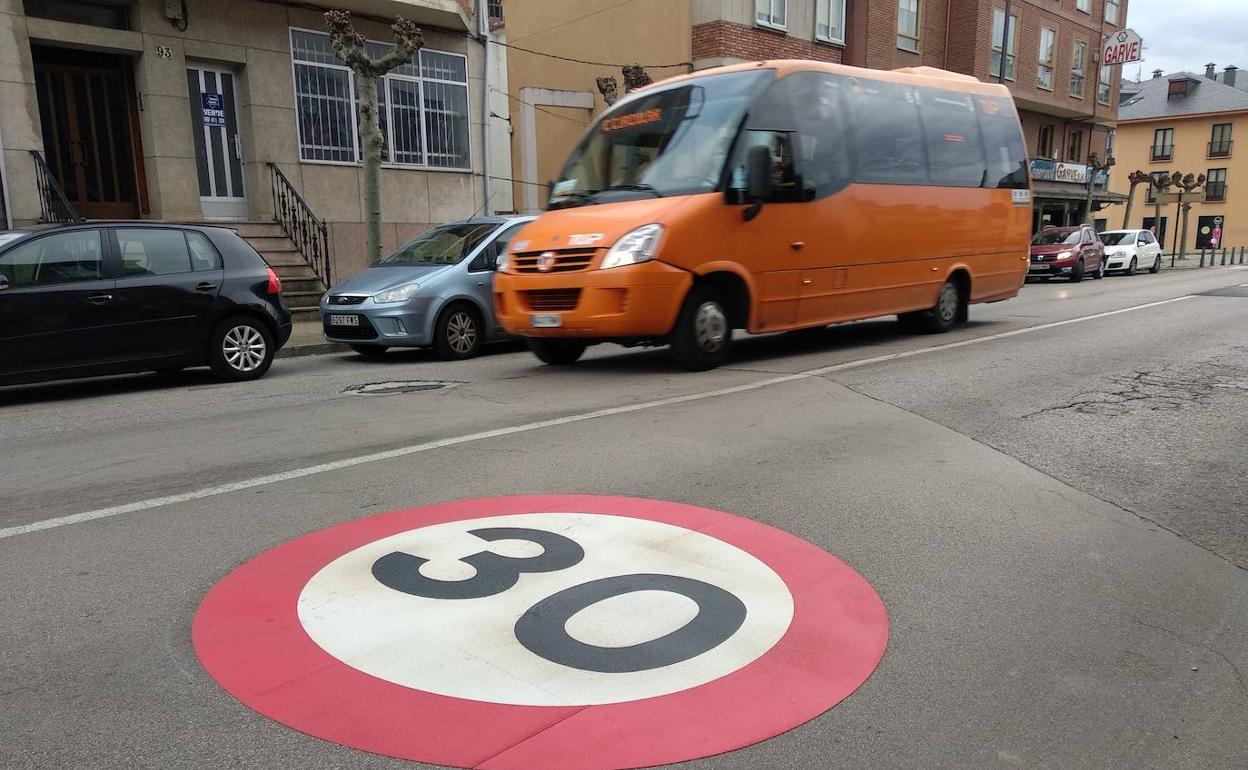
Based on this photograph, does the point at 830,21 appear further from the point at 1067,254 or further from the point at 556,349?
the point at 556,349

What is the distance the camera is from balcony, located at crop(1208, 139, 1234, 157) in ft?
203

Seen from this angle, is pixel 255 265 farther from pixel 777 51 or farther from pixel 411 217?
pixel 777 51

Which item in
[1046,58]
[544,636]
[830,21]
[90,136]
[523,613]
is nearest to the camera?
[544,636]

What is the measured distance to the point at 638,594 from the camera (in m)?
3.57

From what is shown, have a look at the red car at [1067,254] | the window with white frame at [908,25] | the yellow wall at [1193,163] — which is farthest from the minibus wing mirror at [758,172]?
the yellow wall at [1193,163]

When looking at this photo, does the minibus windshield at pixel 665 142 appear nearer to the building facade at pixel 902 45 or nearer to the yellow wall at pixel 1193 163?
the building facade at pixel 902 45

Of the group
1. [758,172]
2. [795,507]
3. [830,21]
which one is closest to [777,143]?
[758,172]

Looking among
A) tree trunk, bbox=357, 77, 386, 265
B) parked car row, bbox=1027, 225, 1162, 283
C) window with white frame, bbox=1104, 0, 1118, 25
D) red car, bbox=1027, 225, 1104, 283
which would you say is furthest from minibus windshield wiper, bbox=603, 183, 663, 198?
window with white frame, bbox=1104, 0, 1118, 25

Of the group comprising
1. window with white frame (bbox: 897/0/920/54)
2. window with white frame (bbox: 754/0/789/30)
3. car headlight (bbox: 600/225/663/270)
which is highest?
window with white frame (bbox: 897/0/920/54)

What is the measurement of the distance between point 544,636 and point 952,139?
11072 mm

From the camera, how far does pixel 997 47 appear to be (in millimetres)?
33625

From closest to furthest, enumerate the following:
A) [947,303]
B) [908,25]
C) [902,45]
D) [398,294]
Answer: [398,294] < [947,303] < [902,45] < [908,25]

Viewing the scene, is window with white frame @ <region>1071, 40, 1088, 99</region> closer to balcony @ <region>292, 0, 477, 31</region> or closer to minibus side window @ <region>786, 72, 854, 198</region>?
balcony @ <region>292, 0, 477, 31</region>

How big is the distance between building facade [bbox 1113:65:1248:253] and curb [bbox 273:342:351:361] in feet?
204
